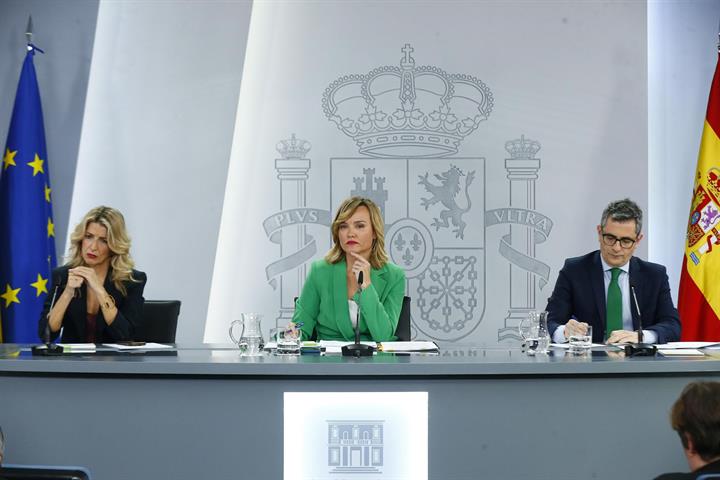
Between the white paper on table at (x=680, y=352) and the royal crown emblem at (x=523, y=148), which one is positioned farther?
the royal crown emblem at (x=523, y=148)

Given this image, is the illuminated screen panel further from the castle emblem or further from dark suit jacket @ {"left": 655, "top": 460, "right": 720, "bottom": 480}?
the castle emblem

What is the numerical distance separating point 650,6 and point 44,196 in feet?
12.0

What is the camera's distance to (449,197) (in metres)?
4.55

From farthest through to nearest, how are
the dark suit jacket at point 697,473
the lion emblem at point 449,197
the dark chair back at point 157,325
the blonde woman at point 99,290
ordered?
the lion emblem at point 449,197 < the dark chair back at point 157,325 < the blonde woman at point 99,290 < the dark suit jacket at point 697,473

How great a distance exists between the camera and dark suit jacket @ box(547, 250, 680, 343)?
3377 mm

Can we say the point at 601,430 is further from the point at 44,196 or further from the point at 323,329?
the point at 44,196

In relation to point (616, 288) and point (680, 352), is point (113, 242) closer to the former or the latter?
point (616, 288)

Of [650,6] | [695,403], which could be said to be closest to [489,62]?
[650,6]

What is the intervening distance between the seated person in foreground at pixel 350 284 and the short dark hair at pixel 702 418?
5.62ft

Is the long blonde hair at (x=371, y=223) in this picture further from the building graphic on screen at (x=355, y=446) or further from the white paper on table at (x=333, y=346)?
the building graphic on screen at (x=355, y=446)

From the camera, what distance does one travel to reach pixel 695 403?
1.59 meters

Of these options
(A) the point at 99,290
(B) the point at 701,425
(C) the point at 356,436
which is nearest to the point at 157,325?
(A) the point at 99,290

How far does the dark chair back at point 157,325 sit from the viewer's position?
11.6 feet

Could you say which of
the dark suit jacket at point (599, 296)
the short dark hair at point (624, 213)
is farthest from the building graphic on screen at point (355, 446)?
the short dark hair at point (624, 213)
